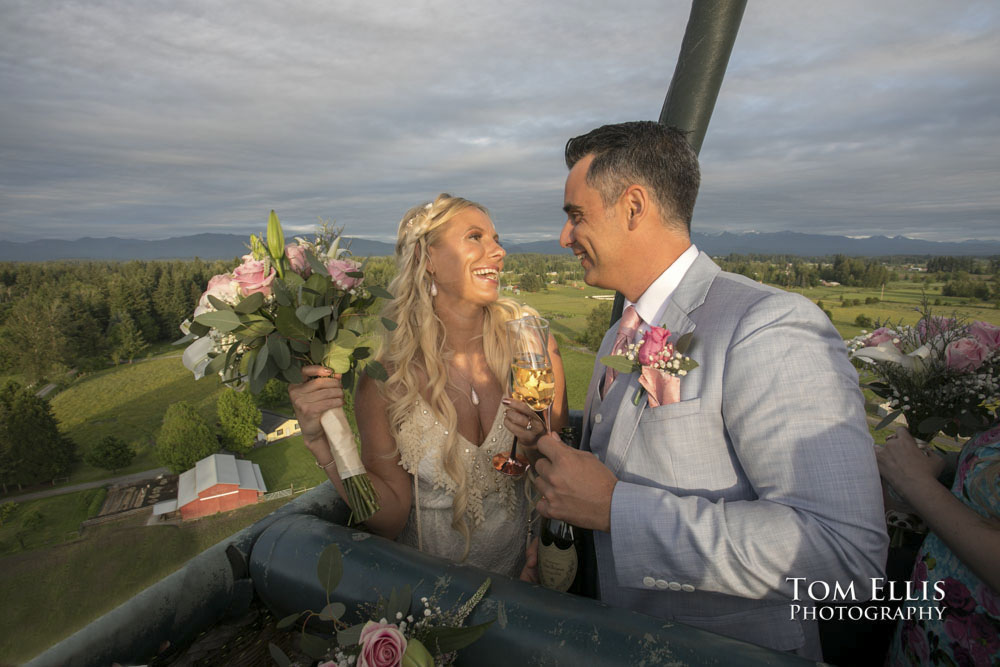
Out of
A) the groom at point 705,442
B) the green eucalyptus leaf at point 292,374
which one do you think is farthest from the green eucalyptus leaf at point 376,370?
the groom at point 705,442

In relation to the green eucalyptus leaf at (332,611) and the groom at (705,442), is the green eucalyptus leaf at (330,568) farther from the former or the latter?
the groom at (705,442)

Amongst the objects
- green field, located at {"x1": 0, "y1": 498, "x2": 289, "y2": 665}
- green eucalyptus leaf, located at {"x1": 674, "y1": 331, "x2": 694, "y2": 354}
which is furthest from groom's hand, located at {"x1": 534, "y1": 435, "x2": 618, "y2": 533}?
green field, located at {"x1": 0, "y1": 498, "x2": 289, "y2": 665}

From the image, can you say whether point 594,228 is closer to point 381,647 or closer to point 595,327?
point 381,647

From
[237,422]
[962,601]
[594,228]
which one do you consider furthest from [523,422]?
[237,422]

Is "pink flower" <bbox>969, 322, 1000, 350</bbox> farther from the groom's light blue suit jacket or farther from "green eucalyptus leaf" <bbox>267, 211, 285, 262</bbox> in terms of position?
"green eucalyptus leaf" <bbox>267, 211, 285, 262</bbox>

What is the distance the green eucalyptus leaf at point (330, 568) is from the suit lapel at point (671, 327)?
3.80ft

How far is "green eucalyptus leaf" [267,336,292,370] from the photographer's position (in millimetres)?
2123

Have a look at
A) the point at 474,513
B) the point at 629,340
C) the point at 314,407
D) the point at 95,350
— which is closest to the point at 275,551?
the point at 314,407

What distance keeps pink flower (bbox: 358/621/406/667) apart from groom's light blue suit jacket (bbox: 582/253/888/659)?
2.69 ft

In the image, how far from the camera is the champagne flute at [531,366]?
7.61 feet

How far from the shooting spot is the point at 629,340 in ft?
7.48

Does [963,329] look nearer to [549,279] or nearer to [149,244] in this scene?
[549,279]

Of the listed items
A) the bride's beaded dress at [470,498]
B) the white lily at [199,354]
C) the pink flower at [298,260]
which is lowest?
the bride's beaded dress at [470,498]

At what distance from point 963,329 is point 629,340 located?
6.05 feet
